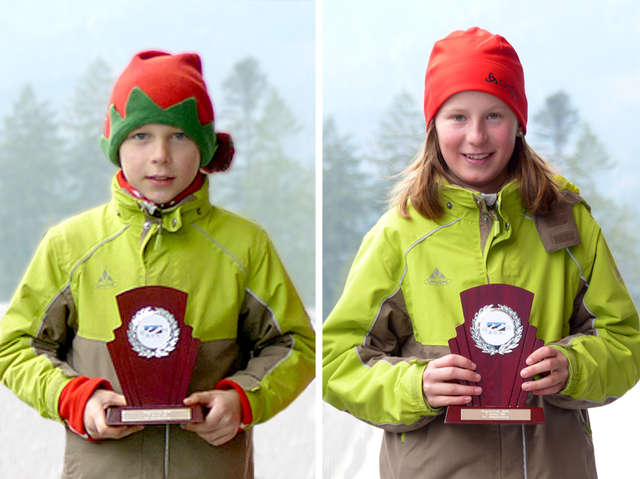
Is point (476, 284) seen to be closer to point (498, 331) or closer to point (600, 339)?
point (498, 331)

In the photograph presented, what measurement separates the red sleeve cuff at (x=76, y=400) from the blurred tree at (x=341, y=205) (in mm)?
1464

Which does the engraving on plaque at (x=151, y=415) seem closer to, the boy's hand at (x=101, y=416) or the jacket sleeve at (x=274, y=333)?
the boy's hand at (x=101, y=416)

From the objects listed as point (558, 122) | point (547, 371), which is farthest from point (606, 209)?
point (547, 371)

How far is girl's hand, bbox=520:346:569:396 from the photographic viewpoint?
1165 millimetres

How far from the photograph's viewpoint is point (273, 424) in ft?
7.50

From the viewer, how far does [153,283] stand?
132 centimetres

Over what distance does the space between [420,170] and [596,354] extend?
51cm

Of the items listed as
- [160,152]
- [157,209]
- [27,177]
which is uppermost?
[27,177]

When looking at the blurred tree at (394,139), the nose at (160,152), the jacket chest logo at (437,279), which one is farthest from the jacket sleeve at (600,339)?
the blurred tree at (394,139)

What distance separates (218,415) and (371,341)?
0.34 m

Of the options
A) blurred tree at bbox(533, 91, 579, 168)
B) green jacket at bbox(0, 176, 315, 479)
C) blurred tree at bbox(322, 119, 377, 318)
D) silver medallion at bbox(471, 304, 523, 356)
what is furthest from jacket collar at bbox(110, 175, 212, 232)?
blurred tree at bbox(533, 91, 579, 168)

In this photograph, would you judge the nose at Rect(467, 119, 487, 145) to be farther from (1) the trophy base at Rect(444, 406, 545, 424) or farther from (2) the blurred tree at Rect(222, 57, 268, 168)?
(2) the blurred tree at Rect(222, 57, 268, 168)

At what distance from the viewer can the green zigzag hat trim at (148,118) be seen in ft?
4.28

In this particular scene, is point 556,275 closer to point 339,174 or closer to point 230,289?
point 230,289
